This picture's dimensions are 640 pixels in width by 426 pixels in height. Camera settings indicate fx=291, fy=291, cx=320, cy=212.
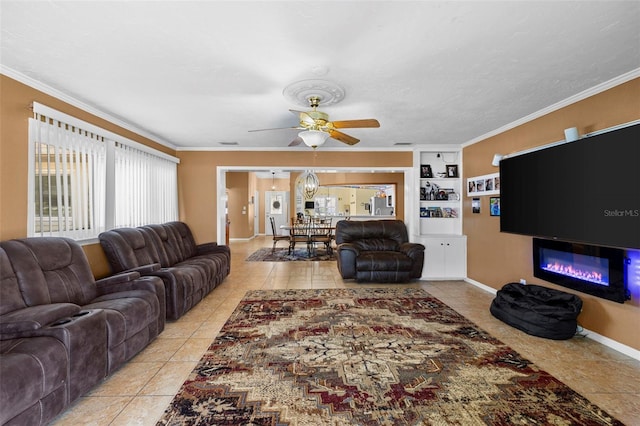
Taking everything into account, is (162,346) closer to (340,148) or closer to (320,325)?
(320,325)

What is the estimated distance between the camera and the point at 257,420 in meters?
1.73

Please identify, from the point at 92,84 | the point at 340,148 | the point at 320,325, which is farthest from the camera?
the point at 340,148

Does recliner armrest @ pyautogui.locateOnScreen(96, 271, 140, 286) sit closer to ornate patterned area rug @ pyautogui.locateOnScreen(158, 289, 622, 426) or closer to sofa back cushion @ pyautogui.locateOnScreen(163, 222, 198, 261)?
ornate patterned area rug @ pyautogui.locateOnScreen(158, 289, 622, 426)

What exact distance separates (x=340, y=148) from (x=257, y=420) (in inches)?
187

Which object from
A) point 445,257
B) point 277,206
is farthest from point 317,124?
point 277,206

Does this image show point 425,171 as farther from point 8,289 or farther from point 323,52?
point 8,289

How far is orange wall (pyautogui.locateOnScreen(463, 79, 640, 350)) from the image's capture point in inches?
101

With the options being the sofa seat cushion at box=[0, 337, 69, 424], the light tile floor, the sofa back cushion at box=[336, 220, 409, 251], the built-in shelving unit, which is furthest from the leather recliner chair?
the sofa seat cushion at box=[0, 337, 69, 424]

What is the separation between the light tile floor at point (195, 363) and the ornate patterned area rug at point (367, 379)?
0.38 feet

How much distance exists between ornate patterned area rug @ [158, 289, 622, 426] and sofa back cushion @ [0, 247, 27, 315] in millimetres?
1283

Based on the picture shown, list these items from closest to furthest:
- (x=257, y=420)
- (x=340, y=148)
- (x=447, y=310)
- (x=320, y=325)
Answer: (x=257, y=420) < (x=320, y=325) < (x=447, y=310) < (x=340, y=148)

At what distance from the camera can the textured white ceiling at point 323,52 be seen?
67.6 inches

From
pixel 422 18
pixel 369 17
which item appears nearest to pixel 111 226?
pixel 369 17

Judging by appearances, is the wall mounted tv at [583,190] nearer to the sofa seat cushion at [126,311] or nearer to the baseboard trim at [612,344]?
the baseboard trim at [612,344]
